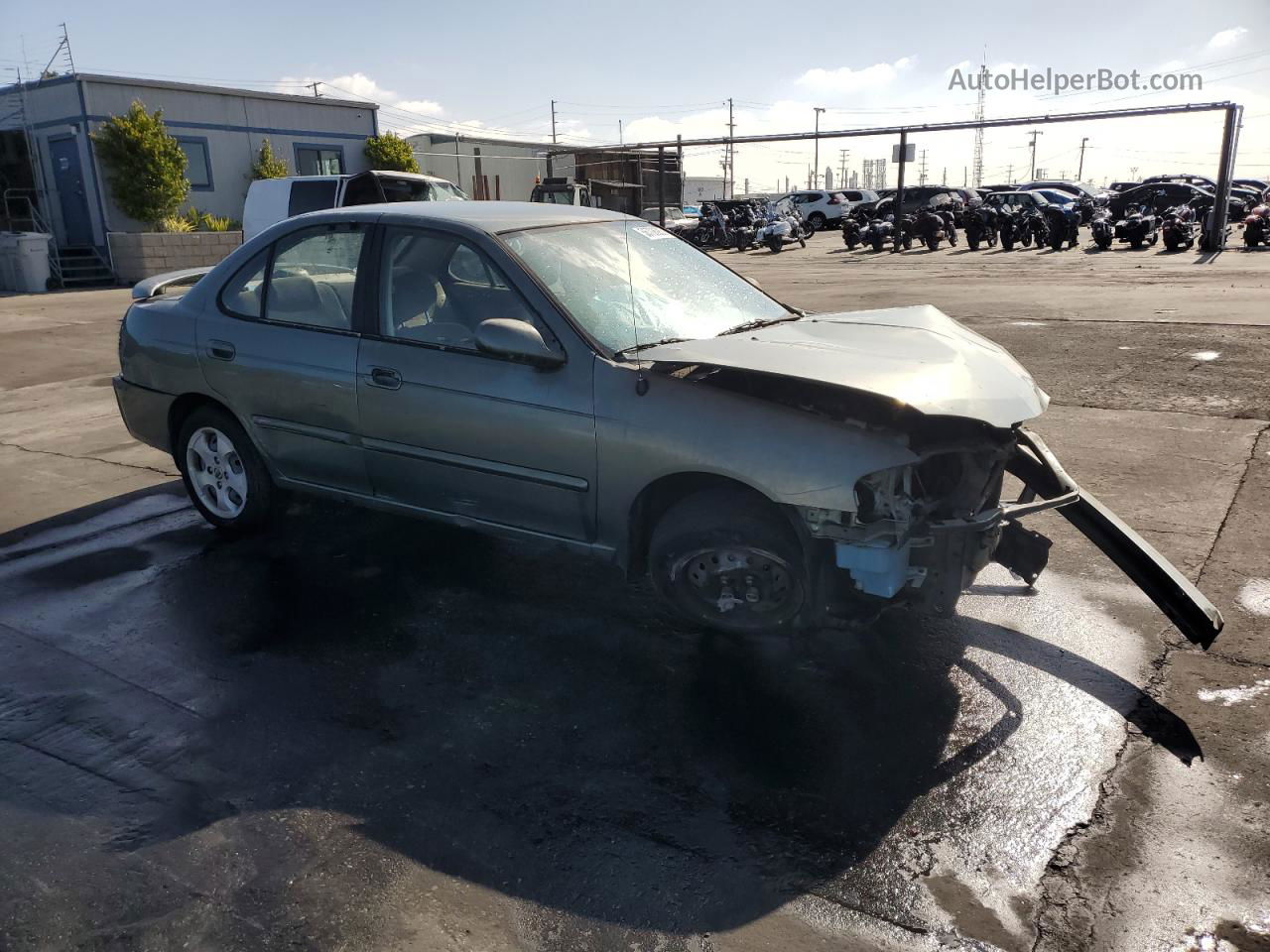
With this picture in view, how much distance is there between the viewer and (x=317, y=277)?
476 cm

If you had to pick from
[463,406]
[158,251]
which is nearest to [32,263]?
[158,251]

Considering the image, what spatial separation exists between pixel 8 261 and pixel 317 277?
2173 centimetres

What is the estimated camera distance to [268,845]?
2.80m

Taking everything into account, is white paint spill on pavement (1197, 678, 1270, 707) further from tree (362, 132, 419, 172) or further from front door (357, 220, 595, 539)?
tree (362, 132, 419, 172)

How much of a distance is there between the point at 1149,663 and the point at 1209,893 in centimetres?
137

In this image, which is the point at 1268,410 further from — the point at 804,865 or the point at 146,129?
the point at 146,129

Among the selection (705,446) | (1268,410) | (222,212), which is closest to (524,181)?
(222,212)

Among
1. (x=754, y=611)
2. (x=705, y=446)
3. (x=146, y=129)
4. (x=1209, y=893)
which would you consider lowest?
(x=1209, y=893)

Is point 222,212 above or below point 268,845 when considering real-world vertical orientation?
above

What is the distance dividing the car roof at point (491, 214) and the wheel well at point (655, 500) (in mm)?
1367

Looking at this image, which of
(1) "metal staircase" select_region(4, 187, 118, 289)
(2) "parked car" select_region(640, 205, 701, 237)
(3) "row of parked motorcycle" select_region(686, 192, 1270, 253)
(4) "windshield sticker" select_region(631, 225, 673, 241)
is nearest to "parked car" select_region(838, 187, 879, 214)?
(3) "row of parked motorcycle" select_region(686, 192, 1270, 253)

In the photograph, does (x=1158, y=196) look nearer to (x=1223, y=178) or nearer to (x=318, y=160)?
(x=1223, y=178)

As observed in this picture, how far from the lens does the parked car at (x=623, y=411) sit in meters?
3.45

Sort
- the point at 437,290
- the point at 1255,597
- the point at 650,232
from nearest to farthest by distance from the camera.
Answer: the point at 1255,597 < the point at 437,290 < the point at 650,232
